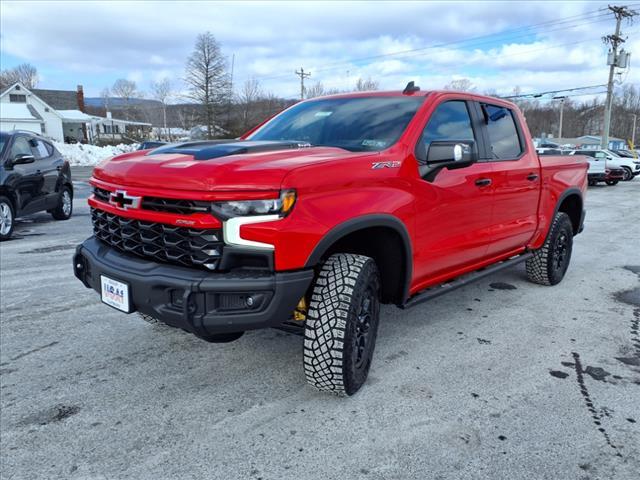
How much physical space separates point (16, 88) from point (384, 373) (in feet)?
195

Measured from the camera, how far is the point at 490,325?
169 inches

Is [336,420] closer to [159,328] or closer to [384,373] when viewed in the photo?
[384,373]

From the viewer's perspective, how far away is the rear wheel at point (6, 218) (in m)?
7.53

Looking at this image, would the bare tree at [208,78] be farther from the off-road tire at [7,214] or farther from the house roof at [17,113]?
→ the off-road tire at [7,214]

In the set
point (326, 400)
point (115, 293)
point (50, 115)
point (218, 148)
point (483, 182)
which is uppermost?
point (50, 115)

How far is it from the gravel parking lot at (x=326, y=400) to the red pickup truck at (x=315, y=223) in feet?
1.08

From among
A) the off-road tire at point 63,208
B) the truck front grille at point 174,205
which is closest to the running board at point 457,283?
the truck front grille at point 174,205

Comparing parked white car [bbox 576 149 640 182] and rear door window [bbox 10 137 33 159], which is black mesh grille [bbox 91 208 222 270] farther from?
parked white car [bbox 576 149 640 182]

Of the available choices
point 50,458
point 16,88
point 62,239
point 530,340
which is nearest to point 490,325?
point 530,340

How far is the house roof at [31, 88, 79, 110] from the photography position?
6062 centimetres

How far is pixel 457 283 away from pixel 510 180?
3.56 feet

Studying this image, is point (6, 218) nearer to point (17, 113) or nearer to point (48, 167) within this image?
point (48, 167)

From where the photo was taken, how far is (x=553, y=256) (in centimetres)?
534

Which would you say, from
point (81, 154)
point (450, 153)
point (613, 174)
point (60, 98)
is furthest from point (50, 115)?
point (450, 153)
